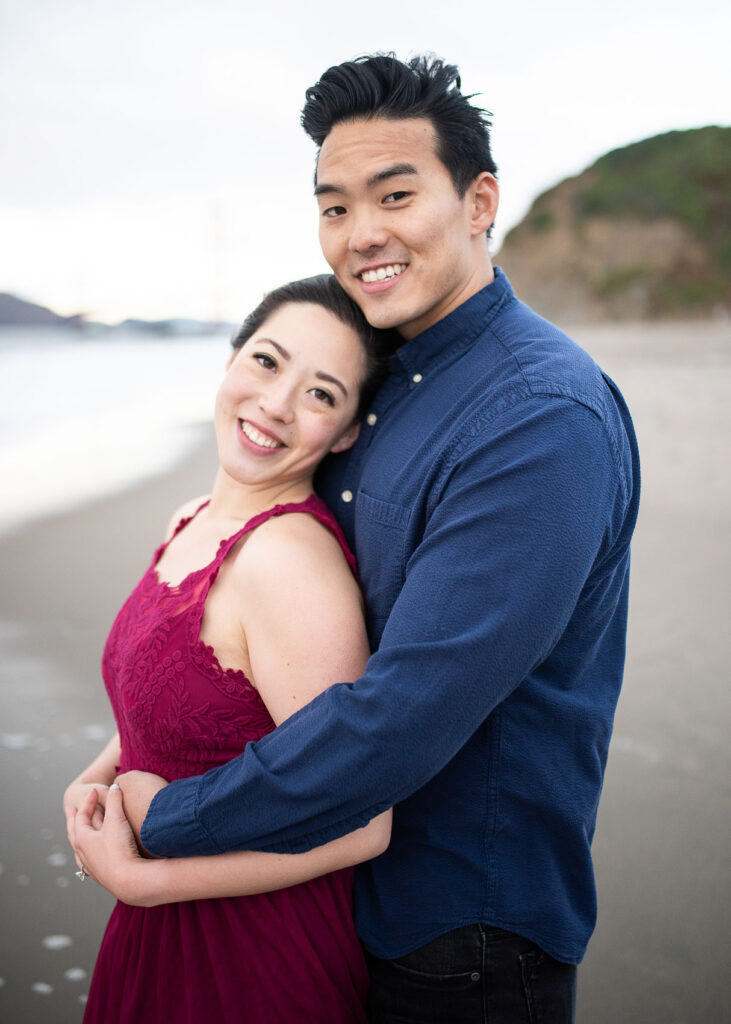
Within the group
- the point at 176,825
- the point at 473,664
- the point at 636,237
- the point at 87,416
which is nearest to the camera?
the point at 473,664

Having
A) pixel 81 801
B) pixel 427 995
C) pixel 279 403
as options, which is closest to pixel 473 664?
pixel 427 995

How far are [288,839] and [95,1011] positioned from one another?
798 mm

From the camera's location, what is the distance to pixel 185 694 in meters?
1.59

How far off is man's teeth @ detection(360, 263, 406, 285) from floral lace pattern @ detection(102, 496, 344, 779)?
1.74 feet

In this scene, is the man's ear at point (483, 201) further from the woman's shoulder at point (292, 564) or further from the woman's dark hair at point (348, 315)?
the woman's shoulder at point (292, 564)

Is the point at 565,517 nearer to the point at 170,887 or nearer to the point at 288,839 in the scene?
the point at 288,839

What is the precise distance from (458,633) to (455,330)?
0.75 metres

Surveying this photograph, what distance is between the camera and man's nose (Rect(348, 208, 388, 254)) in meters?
1.75

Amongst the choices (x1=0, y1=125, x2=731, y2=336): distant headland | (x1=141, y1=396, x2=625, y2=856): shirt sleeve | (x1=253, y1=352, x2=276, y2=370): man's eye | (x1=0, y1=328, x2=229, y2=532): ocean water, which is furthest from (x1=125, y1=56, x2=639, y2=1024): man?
(x1=0, y1=125, x2=731, y2=336): distant headland

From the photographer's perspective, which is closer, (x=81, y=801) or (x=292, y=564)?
(x=292, y=564)

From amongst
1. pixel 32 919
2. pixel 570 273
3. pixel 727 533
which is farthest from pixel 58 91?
pixel 32 919

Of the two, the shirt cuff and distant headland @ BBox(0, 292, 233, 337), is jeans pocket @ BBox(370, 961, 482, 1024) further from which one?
distant headland @ BBox(0, 292, 233, 337)

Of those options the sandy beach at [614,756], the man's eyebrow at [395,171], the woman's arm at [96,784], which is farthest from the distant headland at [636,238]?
the woman's arm at [96,784]

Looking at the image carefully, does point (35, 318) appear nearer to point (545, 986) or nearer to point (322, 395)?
point (322, 395)
